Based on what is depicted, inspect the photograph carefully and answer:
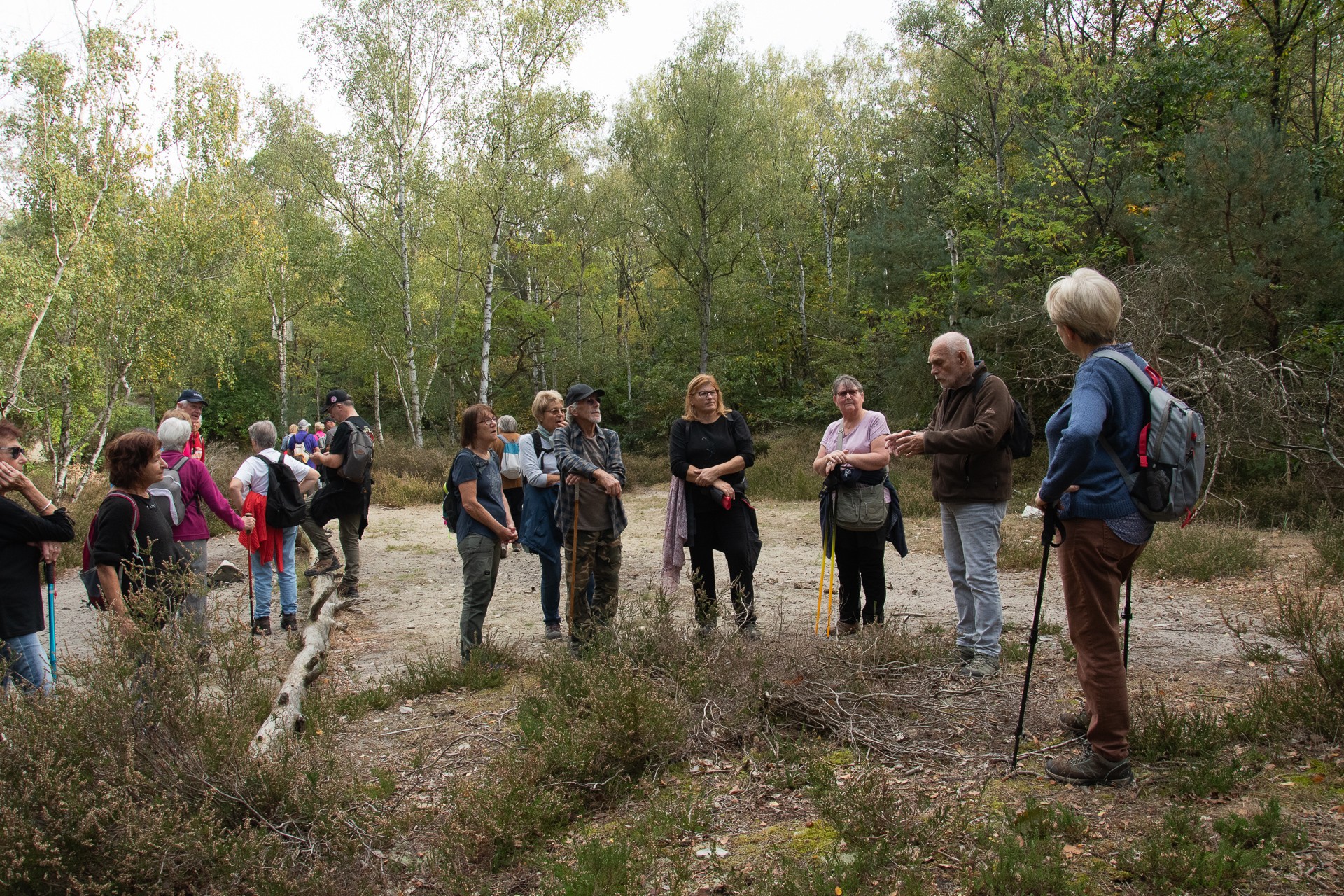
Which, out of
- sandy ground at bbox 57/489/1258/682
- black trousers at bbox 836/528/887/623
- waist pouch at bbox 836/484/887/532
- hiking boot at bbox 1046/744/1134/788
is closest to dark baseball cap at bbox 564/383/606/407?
sandy ground at bbox 57/489/1258/682

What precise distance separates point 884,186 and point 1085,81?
14647 millimetres

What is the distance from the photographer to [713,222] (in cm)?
2408

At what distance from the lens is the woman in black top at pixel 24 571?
4.03 meters

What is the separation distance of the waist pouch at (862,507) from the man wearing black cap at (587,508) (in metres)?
1.56

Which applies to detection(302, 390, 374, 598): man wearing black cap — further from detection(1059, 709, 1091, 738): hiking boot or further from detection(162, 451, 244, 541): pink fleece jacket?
detection(1059, 709, 1091, 738): hiking boot

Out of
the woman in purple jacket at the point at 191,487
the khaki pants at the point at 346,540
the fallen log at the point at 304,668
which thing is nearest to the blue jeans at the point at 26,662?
the fallen log at the point at 304,668

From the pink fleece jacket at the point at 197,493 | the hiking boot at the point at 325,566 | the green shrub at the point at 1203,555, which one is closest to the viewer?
the pink fleece jacket at the point at 197,493

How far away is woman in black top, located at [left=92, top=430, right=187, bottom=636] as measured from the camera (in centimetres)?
434

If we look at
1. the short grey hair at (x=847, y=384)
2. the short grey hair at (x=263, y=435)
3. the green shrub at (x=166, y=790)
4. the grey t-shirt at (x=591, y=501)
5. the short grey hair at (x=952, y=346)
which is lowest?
the green shrub at (x=166, y=790)

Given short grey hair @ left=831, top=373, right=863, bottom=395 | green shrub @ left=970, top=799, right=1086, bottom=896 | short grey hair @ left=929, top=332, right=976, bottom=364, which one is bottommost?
green shrub @ left=970, top=799, right=1086, bottom=896

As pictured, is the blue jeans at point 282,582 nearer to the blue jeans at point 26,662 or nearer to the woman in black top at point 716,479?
the blue jeans at point 26,662

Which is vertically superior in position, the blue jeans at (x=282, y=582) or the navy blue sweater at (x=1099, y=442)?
the navy blue sweater at (x=1099, y=442)

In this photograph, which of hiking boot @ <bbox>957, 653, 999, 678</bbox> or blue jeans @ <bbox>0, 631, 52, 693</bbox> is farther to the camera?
hiking boot @ <bbox>957, 653, 999, 678</bbox>

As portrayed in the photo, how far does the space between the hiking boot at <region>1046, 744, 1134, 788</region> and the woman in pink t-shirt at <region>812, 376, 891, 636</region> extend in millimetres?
2021
